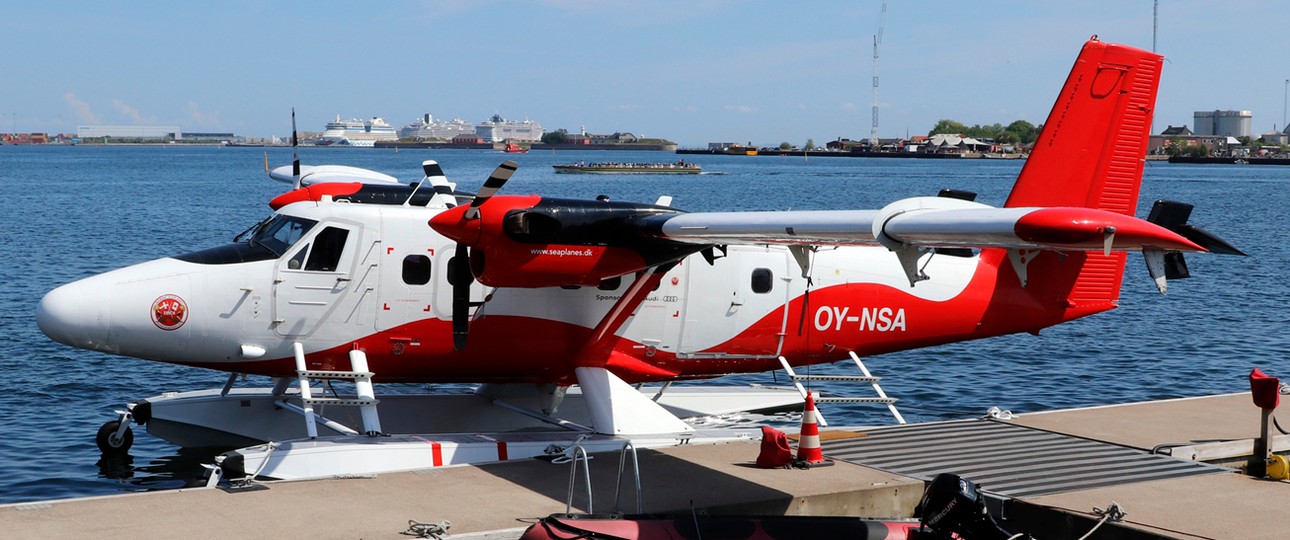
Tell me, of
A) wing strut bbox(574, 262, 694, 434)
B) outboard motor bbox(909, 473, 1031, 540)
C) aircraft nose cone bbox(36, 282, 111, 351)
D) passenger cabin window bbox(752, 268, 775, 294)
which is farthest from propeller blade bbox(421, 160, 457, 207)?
outboard motor bbox(909, 473, 1031, 540)

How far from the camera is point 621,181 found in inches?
4176

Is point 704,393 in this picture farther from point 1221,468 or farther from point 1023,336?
point 1023,336

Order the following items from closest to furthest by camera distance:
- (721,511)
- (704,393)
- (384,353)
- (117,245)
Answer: (721,511) < (384,353) < (704,393) < (117,245)

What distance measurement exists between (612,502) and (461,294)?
3.50 metres

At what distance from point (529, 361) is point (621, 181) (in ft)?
304

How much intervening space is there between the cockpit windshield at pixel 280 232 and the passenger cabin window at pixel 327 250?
0.19 m

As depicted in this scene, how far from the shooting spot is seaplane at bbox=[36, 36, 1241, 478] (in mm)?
11969

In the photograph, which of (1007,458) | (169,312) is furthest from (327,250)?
(1007,458)

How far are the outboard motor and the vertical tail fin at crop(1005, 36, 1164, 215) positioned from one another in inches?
264

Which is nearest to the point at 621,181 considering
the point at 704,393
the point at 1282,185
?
the point at 1282,185

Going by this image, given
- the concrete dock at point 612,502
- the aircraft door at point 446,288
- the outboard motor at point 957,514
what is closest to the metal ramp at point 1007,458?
the concrete dock at point 612,502

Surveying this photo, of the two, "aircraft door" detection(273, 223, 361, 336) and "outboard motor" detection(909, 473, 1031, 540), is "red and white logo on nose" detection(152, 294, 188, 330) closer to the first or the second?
"aircraft door" detection(273, 223, 361, 336)

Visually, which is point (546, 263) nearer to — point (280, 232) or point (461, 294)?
point (461, 294)

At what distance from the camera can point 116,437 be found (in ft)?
48.1
